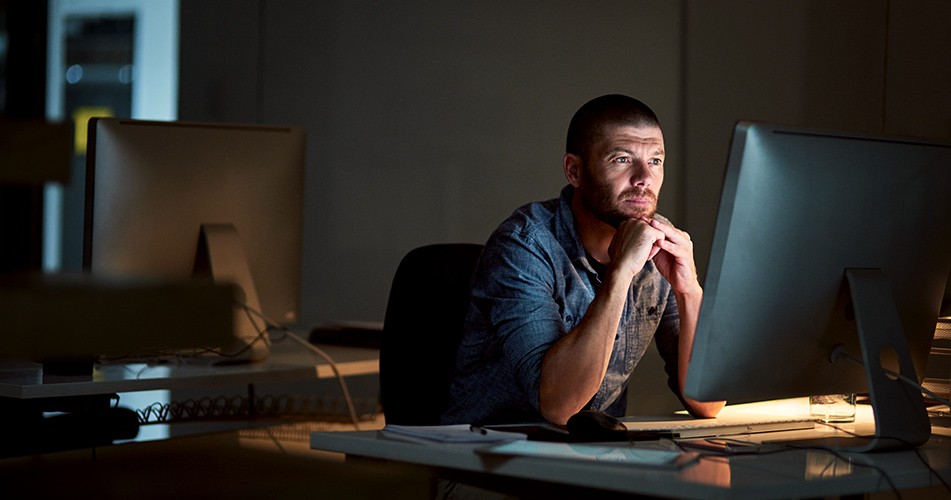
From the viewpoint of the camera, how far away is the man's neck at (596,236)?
2.23 meters

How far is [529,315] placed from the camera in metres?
2.01

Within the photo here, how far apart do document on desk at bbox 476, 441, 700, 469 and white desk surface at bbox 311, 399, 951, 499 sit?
0.02m

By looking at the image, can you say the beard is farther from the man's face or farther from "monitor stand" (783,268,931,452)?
"monitor stand" (783,268,931,452)

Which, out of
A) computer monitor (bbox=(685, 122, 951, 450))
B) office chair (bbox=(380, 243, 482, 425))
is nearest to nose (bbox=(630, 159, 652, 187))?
office chair (bbox=(380, 243, 482, 425))

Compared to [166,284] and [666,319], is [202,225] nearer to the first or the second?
[666,319]

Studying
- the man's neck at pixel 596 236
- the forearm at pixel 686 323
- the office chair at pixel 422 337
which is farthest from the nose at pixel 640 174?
the office chair at pixel 422 337

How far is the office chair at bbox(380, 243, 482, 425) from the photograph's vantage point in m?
2.24

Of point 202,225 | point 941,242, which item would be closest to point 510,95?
point 202,225

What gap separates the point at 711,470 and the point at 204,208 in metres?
1.55

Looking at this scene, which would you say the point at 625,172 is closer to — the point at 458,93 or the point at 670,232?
the point at 670,232

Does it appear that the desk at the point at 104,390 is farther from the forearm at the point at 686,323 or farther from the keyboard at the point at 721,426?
the keyboard at the point at 721,426

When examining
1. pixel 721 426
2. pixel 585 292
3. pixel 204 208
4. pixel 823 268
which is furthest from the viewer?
pixel 204 208

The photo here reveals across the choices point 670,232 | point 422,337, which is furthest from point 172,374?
point 670,232

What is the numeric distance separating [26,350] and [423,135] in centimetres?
296
